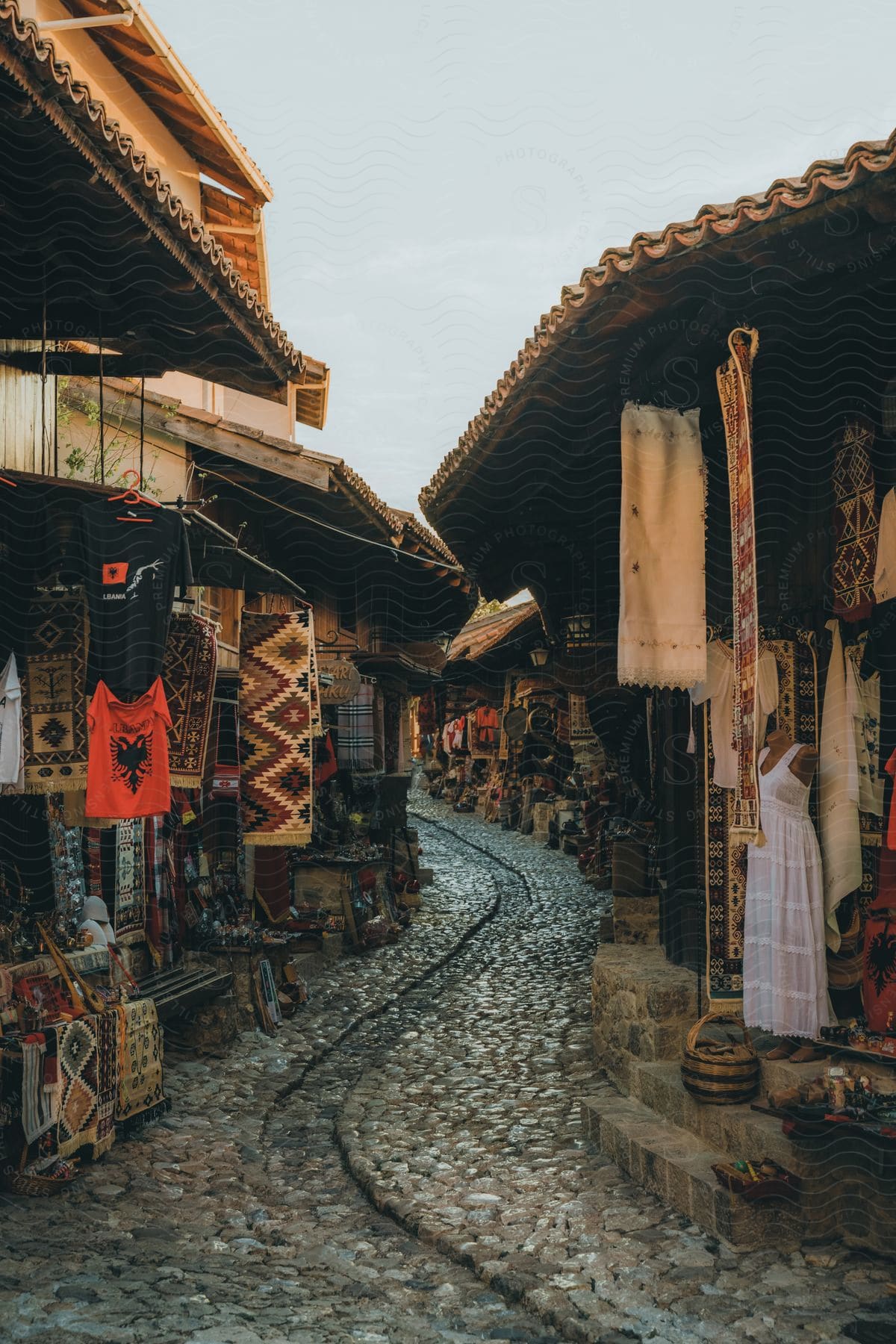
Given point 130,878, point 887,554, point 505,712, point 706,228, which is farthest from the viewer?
point 505,712

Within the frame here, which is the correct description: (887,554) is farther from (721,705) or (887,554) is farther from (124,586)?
(124,586)

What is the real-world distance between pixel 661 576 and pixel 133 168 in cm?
369

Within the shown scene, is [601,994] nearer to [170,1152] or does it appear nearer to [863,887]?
[863,887]

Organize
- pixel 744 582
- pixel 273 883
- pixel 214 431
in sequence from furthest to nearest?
pixel 273 883
pixel 214 431
pixel 744 582

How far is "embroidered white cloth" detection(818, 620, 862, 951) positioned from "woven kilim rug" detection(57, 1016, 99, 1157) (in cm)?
452

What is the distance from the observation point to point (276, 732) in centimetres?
1027

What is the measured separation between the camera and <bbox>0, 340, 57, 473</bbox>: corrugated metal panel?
802cm

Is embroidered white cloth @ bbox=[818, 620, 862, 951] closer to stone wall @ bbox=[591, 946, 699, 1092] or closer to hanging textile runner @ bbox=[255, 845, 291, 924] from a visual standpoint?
stone wall @ bbox=[591, 946, 699, 1092]

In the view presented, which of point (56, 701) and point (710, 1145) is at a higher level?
point (56, 701)

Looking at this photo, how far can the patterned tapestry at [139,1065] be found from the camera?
747cm

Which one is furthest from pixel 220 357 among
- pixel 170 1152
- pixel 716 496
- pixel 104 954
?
pixel 170 1152

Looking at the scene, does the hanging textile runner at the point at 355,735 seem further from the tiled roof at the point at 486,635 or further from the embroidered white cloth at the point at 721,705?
the embroidered white cloth at the point at 721,705

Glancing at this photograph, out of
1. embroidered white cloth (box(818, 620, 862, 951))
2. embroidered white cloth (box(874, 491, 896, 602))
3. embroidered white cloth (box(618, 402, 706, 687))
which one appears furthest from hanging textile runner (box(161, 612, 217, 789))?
embroidered white cloth (box(874, 491, 896, 602))

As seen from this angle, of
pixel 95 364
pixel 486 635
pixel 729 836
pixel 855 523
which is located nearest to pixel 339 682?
pixel 95 364
